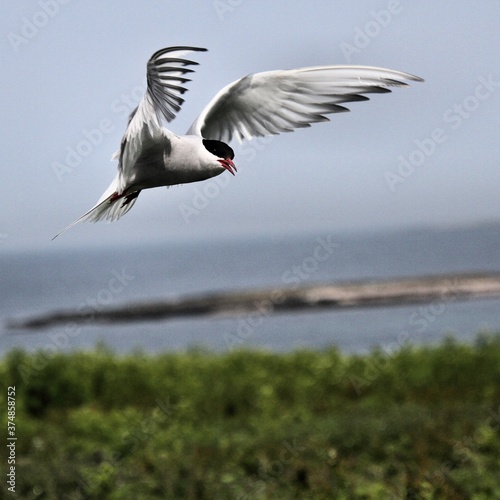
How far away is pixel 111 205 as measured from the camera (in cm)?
114

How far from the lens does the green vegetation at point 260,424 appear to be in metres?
5.61

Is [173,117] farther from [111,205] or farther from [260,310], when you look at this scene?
[260,310]

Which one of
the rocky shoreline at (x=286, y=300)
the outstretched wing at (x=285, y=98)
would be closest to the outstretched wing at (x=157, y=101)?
the outstretched wing at (x=285, y=98)

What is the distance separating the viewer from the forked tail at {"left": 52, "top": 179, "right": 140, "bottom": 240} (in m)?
1.09

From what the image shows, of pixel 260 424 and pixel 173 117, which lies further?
pixel 260 424

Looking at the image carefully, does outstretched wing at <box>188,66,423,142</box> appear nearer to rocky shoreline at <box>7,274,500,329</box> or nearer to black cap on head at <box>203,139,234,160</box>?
black cap on head at <box>203,139,234,160</box>

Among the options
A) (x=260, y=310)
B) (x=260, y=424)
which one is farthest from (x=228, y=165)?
(x=260, y=310)

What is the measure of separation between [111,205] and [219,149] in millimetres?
196

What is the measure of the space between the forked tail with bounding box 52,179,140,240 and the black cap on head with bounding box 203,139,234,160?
0.12 metres

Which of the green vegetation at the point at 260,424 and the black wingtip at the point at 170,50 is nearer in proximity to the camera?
the black wingtip at the point at 170,50

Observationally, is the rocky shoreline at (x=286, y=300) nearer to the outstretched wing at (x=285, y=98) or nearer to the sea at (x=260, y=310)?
the sea at (x=260, y=310)

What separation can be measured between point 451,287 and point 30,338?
15755mm

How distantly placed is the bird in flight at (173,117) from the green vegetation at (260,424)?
444 centimetres

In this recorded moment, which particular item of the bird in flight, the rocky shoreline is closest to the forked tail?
the bird in flight
